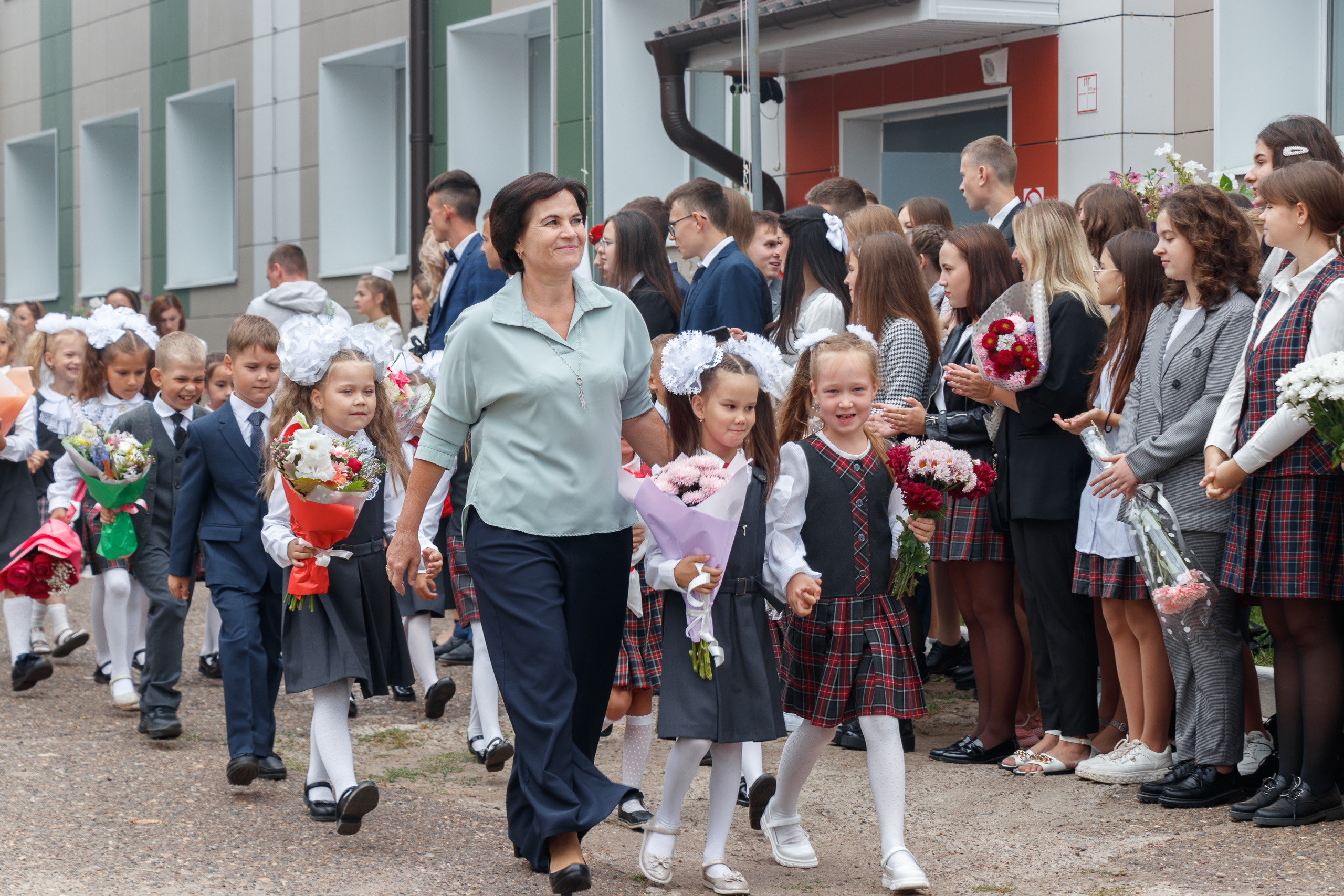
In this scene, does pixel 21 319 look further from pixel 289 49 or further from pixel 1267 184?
pixel 1267 184

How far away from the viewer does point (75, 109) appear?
21672mm

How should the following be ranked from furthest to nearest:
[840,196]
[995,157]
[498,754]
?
[840,196] → [995,157] → [498,754]

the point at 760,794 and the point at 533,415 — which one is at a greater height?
the point at 533,415

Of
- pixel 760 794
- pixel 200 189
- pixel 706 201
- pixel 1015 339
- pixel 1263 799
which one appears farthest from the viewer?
pixel 200 189

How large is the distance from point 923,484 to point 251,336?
9.45 ft

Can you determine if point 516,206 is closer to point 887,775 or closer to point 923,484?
point 923,484

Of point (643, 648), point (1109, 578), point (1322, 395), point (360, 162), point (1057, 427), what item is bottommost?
point (643, 648)

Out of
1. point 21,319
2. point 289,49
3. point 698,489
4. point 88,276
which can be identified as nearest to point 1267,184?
point 698,489

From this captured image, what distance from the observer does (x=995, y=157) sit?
7379 millimetres

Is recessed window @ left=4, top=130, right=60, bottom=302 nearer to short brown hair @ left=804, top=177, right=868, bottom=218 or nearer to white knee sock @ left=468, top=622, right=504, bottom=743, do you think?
short brown hair @ left=804, top=177, right=868, bottom=218

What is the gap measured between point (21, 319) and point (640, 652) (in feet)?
36.8

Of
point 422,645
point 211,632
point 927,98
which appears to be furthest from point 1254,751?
point 927,98

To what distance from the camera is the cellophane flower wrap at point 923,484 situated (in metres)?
4.73

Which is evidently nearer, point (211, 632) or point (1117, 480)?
point (1117, 480)
